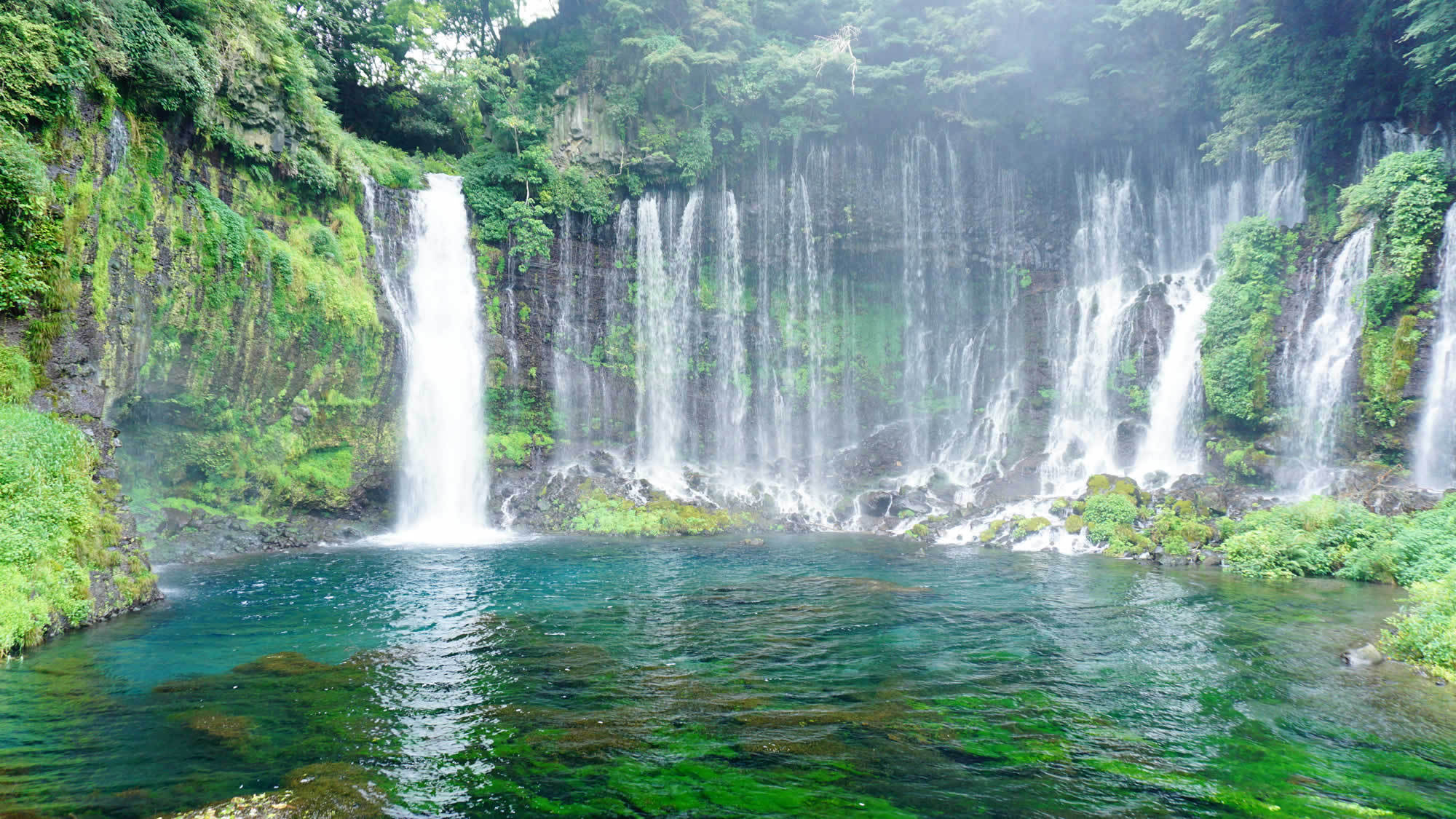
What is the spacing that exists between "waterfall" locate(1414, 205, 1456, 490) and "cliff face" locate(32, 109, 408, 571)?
87.9ft

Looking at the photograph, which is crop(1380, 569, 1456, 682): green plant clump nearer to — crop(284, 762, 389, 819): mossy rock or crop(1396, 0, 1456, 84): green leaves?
crop(284, 762, 389, 819): mossy rock

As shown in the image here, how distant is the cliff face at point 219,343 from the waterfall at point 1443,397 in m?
26.8

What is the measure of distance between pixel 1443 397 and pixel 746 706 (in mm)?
19767

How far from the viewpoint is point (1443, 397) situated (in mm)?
16906

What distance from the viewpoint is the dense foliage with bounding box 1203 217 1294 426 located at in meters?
21.0

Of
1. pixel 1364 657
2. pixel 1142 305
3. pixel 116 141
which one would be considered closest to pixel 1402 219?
pixel 1142 305

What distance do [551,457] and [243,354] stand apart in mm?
10749

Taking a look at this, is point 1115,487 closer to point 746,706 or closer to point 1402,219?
point 1402,219

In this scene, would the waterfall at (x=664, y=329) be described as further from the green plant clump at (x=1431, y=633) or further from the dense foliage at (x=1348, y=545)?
the green plant clump at (x=1431, y=633)

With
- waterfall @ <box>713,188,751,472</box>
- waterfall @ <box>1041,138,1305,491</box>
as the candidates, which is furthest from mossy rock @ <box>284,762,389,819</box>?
waterfall @ <box>713,188,751,472</box>

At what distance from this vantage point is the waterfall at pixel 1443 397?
16.6 meters

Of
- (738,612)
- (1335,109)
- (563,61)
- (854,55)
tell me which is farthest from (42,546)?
(1335,109)

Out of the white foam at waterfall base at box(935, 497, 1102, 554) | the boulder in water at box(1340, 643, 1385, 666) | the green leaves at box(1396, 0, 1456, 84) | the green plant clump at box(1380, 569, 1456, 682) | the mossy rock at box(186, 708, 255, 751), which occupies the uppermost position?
the green leaves at box(1396, 0, 1456, 84)

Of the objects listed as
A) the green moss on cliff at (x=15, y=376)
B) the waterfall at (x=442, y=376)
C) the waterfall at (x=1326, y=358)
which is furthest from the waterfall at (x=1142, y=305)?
the green moss on cliff at (x=15, y=376)
